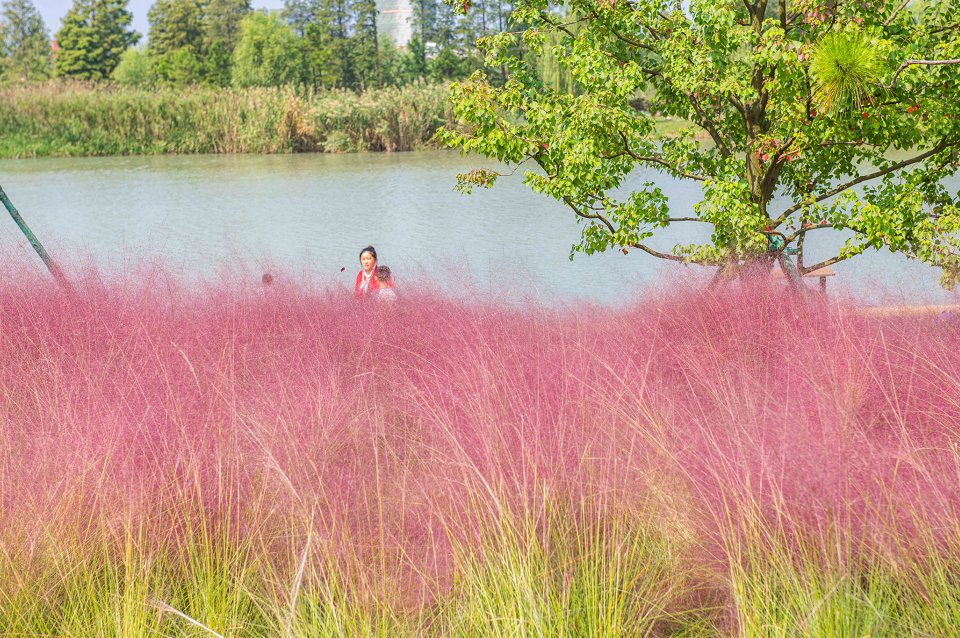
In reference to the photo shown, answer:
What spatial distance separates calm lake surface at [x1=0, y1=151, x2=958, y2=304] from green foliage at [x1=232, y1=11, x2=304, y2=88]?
27.6m

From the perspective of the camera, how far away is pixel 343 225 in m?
14.2

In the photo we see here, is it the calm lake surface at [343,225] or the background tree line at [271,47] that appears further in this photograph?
the background tree line at [271,47]

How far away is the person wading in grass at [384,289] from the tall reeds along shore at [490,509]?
2.31 metres

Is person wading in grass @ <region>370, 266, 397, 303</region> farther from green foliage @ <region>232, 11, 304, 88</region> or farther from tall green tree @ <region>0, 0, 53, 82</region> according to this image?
tall green tree @ <region>0, 0, 53, 82</region>

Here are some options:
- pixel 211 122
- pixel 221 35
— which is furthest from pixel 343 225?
pixel 221 35

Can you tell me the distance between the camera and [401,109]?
2516 centimetres

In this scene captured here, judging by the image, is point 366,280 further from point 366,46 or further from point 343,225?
point 366,46

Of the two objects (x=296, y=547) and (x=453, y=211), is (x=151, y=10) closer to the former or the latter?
(x=453, y=211)

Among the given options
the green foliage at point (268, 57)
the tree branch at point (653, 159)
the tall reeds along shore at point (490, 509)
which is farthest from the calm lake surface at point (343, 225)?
the green foliage at point (268, 57)

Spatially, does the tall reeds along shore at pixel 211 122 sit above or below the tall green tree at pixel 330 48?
below

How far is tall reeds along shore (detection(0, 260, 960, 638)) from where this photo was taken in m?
2.77

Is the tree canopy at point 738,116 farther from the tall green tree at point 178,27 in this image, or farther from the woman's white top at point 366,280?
the tall green tree at point 178,27

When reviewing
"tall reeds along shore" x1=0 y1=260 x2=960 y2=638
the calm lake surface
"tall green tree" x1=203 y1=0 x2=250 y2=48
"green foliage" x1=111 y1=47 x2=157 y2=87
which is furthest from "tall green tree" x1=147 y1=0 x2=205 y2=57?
"tall reeds along shore" x1=0 y1=260 x2=960 y2=638

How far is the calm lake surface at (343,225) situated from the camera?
22.3ft
